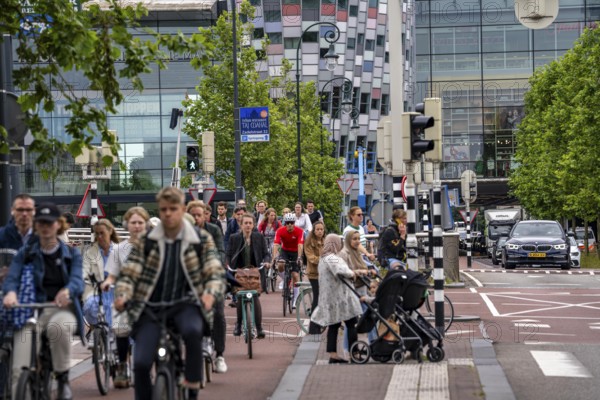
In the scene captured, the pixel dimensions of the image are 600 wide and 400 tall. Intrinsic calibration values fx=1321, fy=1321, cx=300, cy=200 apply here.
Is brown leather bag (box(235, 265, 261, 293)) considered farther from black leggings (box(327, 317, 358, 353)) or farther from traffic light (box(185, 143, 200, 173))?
traffic light (box(185, 143, 200, 173))

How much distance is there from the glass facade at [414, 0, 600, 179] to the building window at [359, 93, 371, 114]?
25.9 ft

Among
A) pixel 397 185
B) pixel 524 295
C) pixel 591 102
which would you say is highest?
pixel 591 102

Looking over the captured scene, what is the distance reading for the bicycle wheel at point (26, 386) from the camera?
8.94 m

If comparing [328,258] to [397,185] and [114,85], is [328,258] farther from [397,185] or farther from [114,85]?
[397,185]

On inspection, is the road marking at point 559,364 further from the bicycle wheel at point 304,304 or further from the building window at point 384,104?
the building window at point 384,104

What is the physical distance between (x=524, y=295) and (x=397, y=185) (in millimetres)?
6341

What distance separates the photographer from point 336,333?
1448 cm

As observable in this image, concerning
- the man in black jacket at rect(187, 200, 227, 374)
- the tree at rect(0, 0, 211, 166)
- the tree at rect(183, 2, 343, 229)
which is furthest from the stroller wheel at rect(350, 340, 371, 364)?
the tree at rect(183, 2, 343, 229)

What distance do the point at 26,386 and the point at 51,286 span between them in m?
1.03

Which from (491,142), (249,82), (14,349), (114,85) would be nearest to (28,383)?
(14,349)

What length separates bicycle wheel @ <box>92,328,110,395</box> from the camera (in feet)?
39.5

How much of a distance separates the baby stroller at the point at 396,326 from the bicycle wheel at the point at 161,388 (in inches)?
226

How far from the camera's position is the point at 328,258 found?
14.5 meters

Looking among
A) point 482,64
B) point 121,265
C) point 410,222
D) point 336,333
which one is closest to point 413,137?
point 410,222
